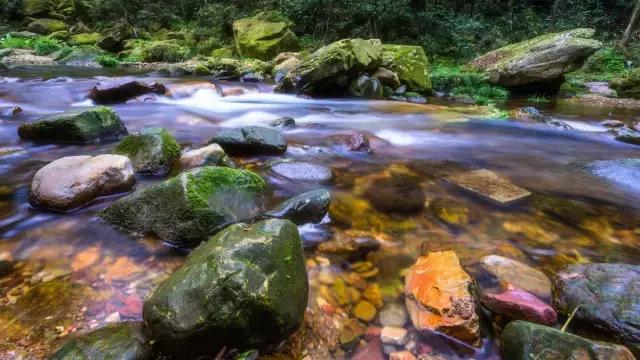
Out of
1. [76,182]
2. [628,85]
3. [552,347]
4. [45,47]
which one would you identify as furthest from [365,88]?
[45,47]

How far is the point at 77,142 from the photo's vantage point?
5168 mm

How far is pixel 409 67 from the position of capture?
12078 millimetres

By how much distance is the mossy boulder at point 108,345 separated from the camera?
73.9 inches

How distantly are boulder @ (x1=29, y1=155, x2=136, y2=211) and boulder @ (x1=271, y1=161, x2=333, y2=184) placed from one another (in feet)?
5.08

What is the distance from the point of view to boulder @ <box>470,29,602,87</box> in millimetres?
10758

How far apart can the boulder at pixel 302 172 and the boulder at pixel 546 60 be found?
30.7 feet

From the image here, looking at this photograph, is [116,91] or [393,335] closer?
[393,335]

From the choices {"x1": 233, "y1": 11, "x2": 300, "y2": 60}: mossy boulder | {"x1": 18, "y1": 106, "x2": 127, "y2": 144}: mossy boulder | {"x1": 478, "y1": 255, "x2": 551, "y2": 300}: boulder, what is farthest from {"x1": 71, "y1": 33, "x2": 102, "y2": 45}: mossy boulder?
{"x1": 478, "y1": 255, "x2": 551, "y2": 300}: boulder

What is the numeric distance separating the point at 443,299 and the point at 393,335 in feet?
1.23

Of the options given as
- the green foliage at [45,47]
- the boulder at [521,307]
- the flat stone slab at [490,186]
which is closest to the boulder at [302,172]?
the flat stone slab at [490,186]

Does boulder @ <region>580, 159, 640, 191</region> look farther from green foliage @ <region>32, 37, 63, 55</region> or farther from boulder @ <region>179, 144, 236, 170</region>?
green foliage @ <region>32, 37, 63, 55</region>

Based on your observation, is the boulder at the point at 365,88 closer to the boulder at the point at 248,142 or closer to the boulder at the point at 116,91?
the boulder at the point at 116,91

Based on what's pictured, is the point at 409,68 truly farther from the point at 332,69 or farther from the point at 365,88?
the point at 332,69

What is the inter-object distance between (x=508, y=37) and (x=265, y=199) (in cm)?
2011
